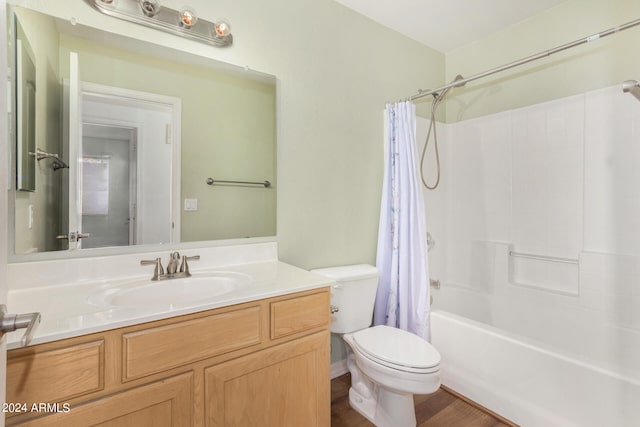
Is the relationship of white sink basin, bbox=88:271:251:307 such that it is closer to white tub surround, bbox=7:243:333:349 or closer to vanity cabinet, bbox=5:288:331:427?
white tub surround, bbox=7:243:333:349

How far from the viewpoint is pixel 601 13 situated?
1.88 metres

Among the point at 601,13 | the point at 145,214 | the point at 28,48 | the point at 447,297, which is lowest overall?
the point at 447,297

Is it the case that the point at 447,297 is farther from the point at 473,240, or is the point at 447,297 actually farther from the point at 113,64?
the point at 113,64

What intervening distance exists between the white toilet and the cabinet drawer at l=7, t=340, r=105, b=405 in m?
0.98

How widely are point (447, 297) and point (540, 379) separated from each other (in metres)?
1.01

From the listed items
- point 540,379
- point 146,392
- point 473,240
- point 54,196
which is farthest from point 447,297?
point 54,196

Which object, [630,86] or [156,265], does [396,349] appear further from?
[630,86]

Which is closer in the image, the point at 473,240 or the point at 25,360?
the point at 25,360

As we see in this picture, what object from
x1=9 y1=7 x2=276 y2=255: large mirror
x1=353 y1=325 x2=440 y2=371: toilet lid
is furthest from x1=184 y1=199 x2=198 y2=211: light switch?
x1=353 y1=325 x2=440 y2=371: toilet lid

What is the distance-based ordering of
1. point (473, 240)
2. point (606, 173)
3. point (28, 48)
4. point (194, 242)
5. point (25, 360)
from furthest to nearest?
point (473, 240), point (606, 173), point (194, 242), point (28, 48), point (25, 360)

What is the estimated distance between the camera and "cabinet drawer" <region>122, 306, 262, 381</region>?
34.3 inches

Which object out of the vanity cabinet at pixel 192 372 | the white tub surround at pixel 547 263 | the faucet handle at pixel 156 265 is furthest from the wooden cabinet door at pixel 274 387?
the white tub surround at pixel 547 263

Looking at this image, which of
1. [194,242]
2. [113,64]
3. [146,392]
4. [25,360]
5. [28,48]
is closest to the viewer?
[25,360]

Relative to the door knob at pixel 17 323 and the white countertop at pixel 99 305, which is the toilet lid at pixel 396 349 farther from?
the door knob at pixel 17 323
